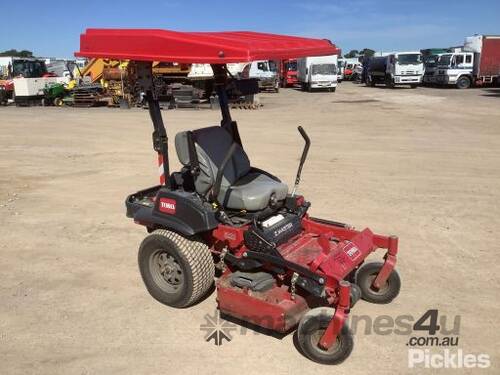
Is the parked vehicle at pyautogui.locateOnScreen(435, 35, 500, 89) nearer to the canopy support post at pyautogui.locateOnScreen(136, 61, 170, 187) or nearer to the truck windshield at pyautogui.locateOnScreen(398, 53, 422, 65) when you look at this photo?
the truck windshield at pyautogui.locateOnScreen(398, 53, 422, 65)

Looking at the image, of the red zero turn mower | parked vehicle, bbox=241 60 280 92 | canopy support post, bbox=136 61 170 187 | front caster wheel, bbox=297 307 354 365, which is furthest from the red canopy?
parked vehicle, bbox=241 60 280 92

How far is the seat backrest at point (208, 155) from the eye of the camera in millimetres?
4082

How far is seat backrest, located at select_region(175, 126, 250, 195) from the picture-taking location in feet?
13.4

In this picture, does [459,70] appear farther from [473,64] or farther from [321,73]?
[321,73]

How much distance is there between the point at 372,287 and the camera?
168 inches

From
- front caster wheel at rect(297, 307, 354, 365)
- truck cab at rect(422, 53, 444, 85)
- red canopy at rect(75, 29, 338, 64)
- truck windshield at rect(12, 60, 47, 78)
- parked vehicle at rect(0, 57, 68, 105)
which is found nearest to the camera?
red canopy at rect(75, 29, 338, 64)

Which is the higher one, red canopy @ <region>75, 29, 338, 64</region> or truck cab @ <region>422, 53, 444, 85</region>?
truck cab @ <region>422, 53, 444, 85</region>

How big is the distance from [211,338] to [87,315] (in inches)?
45.7

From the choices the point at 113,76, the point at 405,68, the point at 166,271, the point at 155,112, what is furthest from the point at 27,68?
the point at 166,271

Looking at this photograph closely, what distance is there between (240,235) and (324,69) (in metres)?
27.9

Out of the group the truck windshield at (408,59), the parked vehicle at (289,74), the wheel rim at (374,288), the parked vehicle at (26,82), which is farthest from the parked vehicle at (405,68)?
the wheel rim at (374,288)

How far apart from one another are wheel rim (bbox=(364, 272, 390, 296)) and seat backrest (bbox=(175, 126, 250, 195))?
4.94 ft

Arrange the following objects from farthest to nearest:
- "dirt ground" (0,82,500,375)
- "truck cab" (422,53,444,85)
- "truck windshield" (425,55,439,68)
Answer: "truck windshield" (425,55,439,68)
"truck cab" (422,53,444,85)
"dirt ground" (0,82,500,375)

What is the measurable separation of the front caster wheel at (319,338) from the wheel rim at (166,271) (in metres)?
1.23
